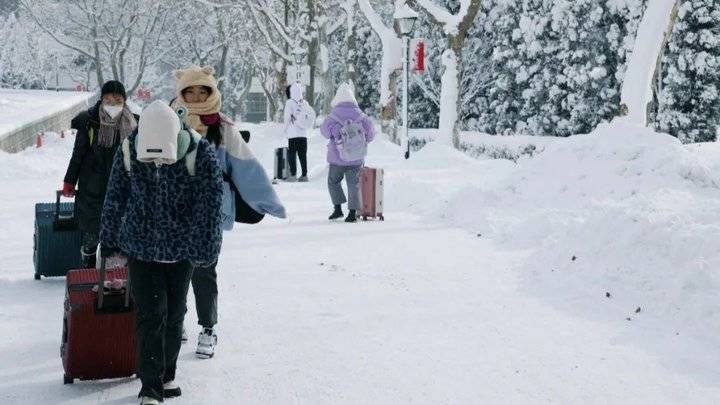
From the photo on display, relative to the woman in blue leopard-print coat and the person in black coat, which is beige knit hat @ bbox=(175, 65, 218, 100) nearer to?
the woman in blue leopard-print coat

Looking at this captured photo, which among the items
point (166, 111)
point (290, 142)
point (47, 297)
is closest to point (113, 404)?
point (166, 111)

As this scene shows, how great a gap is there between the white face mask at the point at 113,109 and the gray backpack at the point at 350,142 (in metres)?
5.83

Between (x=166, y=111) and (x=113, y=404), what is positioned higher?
(x=166, y=111)

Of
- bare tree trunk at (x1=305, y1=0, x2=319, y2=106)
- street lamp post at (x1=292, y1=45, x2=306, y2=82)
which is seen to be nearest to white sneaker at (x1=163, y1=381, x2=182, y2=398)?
street lamp post at (x1=292, y1=45, x2=306, y2=82)

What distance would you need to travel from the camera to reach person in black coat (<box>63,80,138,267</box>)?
22.5 feet

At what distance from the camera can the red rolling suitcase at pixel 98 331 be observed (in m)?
4.96

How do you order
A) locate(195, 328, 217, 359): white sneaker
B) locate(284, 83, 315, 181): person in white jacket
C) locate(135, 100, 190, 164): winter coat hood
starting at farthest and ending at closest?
locate(284, 83, 315, 181): person in white jacket → locate(195, 328, 217, 359): white sneaker → locate(135, 100, 190, 164): winter coat hood

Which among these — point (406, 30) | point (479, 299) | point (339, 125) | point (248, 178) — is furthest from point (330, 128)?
point (406, 30)

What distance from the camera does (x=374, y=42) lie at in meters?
55.4

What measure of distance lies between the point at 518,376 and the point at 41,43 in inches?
2811

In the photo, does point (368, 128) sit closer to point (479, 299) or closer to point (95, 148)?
point (479, 299)

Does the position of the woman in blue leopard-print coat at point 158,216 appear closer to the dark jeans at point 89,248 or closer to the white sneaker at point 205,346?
the white sneaker at point 205,346

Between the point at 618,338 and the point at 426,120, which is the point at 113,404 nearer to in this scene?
the point at 618,338

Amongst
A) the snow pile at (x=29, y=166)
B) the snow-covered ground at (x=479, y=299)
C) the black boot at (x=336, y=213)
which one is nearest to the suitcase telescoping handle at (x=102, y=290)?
the snow-covered ground at (x=479, y=299)
